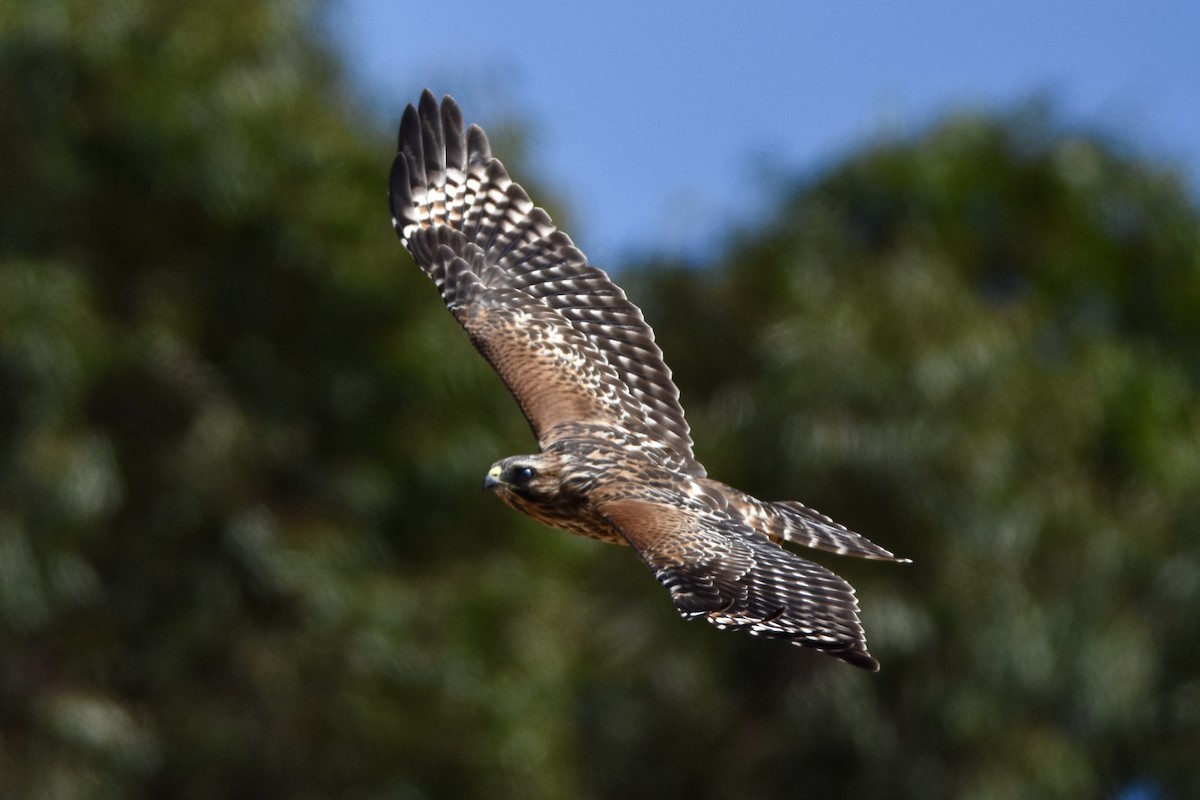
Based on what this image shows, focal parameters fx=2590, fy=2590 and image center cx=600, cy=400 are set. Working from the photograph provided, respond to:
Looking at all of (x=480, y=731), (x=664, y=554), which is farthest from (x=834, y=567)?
(x=664, y=554)

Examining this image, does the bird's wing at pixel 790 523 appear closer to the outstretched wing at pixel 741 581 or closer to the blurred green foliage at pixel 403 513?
the outstretched wing at pixel 741 581

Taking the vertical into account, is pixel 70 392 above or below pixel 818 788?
above

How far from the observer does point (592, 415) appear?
1030 centimetres

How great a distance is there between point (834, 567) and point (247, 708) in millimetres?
5423

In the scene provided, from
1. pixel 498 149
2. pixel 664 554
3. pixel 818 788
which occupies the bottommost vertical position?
pixel 664 554

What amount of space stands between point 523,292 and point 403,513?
13.8 m

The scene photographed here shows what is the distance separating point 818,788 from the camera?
23.2 m

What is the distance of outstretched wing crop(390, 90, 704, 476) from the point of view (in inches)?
412

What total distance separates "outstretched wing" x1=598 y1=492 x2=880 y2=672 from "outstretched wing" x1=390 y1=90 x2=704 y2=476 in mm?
1045

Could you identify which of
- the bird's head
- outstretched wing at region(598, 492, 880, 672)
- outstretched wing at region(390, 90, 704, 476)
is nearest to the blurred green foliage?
outstretched wing at region(390, 90, 704, 476)

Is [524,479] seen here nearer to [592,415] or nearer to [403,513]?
[592,415]

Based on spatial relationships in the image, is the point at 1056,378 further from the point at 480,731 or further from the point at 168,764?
the point at 168,764

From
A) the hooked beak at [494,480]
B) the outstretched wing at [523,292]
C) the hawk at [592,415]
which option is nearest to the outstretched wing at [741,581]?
the hawk at [592,415]

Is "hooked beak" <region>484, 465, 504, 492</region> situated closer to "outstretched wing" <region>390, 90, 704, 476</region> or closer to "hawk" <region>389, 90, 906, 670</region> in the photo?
"hawk" <region>389, 90, 906, 670</region>
